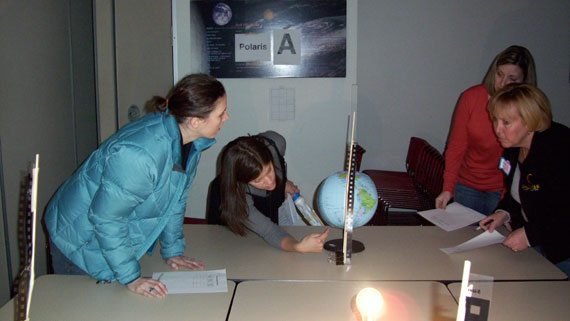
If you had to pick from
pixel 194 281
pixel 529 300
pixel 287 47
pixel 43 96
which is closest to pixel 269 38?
pixel 287 47

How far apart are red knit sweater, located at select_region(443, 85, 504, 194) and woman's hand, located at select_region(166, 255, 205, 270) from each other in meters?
1.46

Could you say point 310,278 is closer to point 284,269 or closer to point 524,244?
point 284,269

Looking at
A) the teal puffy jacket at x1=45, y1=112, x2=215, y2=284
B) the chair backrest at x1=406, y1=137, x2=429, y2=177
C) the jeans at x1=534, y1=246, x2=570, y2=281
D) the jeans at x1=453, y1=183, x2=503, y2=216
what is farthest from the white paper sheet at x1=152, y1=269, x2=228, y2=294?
the chair backrest at x1=406, y1=137, x2=429, y2=177

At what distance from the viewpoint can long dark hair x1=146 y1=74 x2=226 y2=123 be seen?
174 cm

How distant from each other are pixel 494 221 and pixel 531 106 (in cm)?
57

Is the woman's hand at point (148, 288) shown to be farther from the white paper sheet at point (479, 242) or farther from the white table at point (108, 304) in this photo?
the white paper sheet at point (479, 242)

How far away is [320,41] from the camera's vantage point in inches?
144

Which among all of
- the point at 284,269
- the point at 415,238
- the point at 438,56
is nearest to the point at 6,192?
the point at 284,269

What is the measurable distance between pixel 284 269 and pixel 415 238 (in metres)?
0.73

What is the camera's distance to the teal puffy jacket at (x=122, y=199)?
1.56 meters

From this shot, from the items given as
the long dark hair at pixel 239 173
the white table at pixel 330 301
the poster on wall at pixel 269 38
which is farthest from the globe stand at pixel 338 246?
the poster on wall at pixel 269 38

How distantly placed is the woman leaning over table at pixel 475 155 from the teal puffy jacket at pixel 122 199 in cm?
149

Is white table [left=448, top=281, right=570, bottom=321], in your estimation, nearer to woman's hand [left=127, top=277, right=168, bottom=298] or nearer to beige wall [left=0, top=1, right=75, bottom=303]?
woman's hand [left=127, top=277, right=168, bottom=298]

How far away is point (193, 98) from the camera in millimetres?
1733
